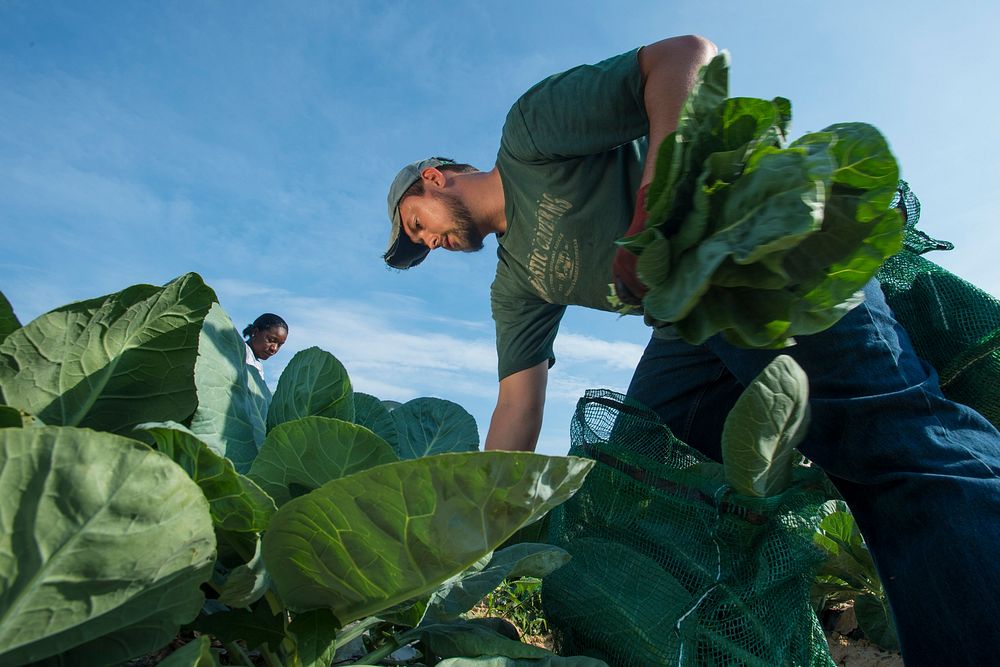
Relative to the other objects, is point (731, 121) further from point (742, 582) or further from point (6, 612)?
point (6, 612)

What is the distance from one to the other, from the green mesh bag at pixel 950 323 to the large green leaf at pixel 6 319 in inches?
74.2

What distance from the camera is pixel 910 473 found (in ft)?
4.81

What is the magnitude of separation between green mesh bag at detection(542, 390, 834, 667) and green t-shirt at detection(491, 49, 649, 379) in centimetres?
100

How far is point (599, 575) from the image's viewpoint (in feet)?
5.11

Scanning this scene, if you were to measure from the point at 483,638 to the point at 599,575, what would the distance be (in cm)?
46

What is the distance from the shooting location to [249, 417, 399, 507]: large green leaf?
39.8 inches

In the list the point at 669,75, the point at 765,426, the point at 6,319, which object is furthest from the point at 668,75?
the point at 6,319

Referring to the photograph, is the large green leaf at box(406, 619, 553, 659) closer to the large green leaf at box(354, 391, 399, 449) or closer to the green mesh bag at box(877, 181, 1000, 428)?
the large green leaf at box(354, 391, 399, 449)

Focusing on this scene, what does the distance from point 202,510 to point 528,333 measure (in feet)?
7.62

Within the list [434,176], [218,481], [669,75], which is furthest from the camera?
[434,176]

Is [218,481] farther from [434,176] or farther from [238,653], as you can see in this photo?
[434,176]

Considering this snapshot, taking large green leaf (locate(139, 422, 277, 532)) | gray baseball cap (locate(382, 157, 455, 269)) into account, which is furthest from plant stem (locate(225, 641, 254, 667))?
gray baseball cap (locate(382, 157, 455, 269))

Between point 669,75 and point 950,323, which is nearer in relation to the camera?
point 950,323

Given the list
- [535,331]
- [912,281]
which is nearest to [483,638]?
[912,281]
